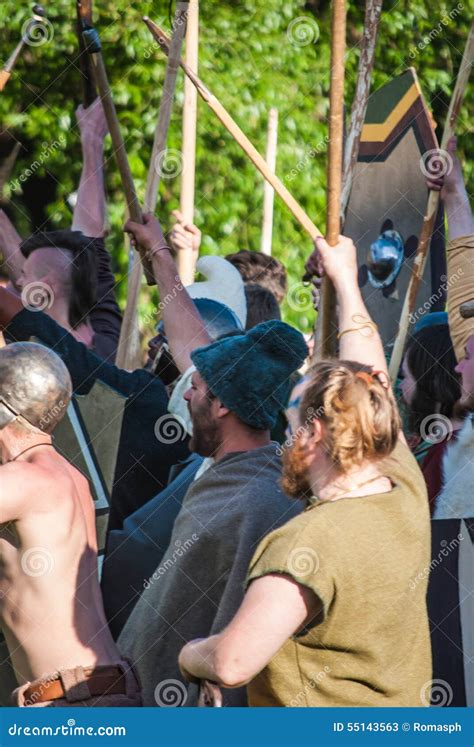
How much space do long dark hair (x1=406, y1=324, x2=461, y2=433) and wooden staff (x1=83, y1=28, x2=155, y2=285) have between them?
2.54 feet

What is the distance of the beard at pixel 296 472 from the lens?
8.77ft

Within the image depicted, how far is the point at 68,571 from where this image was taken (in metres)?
3.29

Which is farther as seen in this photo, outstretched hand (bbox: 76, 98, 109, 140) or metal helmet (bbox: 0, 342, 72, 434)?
outstretched hand (bbox: 76, 98, 109, 140)

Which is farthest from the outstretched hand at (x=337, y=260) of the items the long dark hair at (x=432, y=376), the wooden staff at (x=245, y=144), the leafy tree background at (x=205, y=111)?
the leafy tree background at (x=205, y=111)

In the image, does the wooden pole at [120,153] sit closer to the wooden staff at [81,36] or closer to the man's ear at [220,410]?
the wooden staff at [81,36]

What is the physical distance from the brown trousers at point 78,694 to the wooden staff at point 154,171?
4.77 ft

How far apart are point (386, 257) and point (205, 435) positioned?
1427 mm

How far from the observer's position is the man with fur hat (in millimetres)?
3104

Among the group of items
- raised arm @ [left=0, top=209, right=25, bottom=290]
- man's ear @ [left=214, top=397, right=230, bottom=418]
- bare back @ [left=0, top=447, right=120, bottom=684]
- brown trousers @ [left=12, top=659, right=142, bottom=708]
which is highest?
raised arm @ [left=0, top=209, right=25, bottom=290]

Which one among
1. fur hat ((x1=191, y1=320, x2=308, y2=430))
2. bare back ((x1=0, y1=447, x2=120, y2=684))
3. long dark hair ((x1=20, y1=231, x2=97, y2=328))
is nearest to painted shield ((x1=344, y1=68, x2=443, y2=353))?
long dark hair ((x1=20, y1=231, x2=97, y2=328))

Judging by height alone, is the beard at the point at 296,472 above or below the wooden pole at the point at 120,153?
below

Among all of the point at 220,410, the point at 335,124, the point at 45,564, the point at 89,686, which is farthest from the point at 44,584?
the point at 335,124

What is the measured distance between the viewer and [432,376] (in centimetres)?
370

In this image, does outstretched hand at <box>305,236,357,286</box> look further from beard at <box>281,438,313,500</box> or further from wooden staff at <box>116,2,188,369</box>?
wooden staff at <box>116,2,188,369</box>
